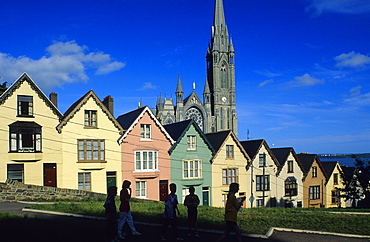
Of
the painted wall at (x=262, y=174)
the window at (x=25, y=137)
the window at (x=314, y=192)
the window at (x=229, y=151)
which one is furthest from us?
the window at (x=314, y=192)

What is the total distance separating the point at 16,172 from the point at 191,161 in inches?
645

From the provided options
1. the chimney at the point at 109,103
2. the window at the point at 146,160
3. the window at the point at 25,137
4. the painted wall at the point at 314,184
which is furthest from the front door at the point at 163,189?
the painted wall at the point at 314,184

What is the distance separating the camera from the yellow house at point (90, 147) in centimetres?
3475

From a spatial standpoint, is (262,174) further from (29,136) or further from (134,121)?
(29,136)

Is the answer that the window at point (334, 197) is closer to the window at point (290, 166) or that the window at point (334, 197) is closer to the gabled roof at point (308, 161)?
the gabled roof at point (308, 161)

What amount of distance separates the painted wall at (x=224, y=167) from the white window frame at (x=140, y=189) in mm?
7559

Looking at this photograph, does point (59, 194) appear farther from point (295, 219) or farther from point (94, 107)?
point (295, 219)

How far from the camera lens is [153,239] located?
13836 millimetres

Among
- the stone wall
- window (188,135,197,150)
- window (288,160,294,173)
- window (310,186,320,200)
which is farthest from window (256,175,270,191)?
the stone wall

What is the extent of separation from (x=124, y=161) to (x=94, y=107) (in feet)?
18.8

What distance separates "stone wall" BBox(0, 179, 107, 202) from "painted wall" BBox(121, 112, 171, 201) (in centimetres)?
913

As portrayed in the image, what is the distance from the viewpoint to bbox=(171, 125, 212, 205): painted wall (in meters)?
39.4

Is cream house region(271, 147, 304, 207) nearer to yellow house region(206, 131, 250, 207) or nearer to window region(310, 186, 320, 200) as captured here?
window region(310, 186, 320, 200)

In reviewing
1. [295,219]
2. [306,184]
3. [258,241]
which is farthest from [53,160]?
[306,184]
